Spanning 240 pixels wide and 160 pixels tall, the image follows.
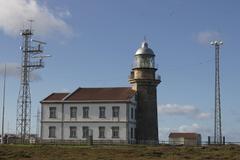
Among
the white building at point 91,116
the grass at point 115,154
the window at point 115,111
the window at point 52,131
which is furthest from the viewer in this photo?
the window at point 52,131

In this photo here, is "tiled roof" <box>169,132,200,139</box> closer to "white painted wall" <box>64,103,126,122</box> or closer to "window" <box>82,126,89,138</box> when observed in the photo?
"white painted wall" <box>64,103,126,122</box>

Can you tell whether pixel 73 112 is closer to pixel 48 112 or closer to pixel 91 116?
pixel 91 116

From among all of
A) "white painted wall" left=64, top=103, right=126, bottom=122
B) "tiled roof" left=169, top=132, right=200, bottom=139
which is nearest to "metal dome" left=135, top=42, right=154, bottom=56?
"white painted wall" left=64, top=103, right=126, bottom=122

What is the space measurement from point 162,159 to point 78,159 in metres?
5.85

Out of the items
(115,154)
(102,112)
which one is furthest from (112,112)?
(115,154)

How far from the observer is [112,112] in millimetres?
69625

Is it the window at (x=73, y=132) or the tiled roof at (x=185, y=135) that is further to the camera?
the tiled roof at (x=185, y=135)

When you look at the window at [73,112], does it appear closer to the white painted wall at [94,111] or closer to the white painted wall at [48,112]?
the white painted wall at [94,111]

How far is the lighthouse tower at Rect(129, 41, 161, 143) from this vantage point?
232ft

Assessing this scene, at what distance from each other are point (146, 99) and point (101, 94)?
5350mm

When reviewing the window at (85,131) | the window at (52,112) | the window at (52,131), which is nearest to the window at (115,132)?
the window at (85,131)

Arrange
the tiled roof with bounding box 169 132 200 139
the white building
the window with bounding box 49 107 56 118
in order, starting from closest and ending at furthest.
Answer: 1. the white building
2. the window with bounding box 49 107 56 118
3. the tiled roof with bounding box 169 132 200 139

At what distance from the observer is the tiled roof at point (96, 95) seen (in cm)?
7025

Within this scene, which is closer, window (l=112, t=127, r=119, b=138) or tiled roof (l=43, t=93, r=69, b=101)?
window (l=112, t=127, r=119, b=138)
